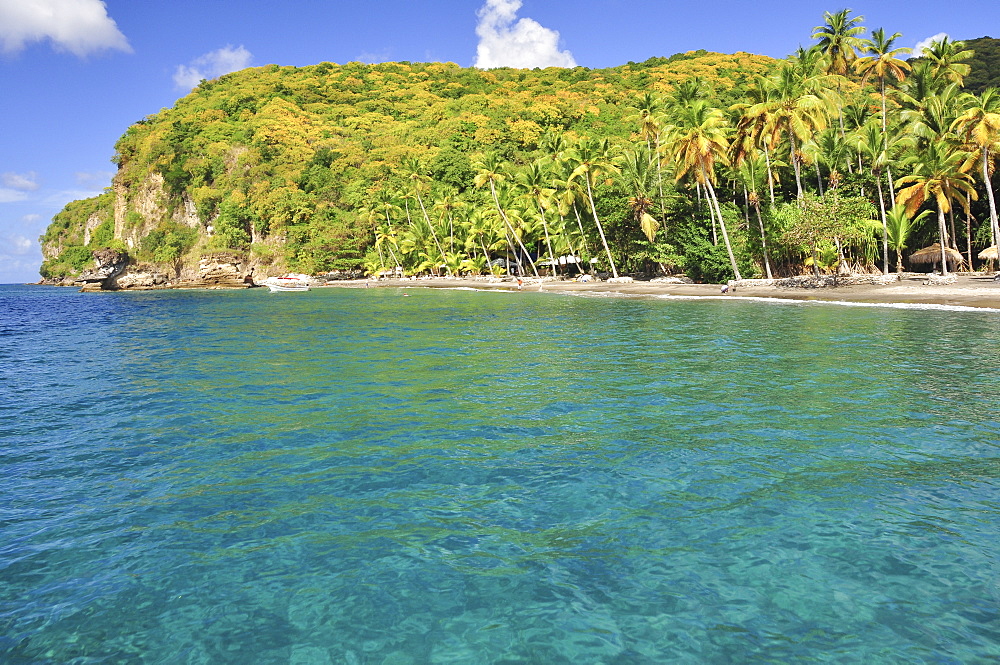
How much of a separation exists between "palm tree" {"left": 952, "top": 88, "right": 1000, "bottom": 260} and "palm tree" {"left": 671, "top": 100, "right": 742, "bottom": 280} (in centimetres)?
1415

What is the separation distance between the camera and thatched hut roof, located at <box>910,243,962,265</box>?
3953 centimetres

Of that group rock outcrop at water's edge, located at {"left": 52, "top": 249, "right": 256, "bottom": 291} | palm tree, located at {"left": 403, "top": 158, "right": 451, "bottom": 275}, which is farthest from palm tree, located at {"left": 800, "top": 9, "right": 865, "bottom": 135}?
rock outcrop at water's edge, located at {"left": 52, "top": 249, "right": 256, "bottom": 291}

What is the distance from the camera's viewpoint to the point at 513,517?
6836 millimetres

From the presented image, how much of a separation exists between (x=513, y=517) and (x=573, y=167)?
5215 cm

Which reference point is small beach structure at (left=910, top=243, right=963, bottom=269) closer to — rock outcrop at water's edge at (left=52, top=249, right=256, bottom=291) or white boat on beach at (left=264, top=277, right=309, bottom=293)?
white boat on beach at (left=264, top=277, right=309, bottom=293)

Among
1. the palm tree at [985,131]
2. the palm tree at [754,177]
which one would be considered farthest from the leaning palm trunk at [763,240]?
the palm tree at [985,131]

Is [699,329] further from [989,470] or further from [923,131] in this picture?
[923,131]

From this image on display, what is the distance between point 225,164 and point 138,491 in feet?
403

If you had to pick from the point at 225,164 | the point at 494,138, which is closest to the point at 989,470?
the point at 494,138

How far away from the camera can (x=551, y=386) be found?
46.4 ft

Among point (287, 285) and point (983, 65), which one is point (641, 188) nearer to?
point (287, 285)

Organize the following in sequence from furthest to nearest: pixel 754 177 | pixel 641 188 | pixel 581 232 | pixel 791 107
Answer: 1. pixel 581 232
2. pixel 641 188
3. pixel 754 177
4. pixel 791 107

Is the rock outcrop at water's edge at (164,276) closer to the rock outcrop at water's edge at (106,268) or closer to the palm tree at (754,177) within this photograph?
the rock outcrop at water's edge at (106,268)

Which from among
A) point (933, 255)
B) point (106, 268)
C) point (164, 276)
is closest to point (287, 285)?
point (164, 276)
